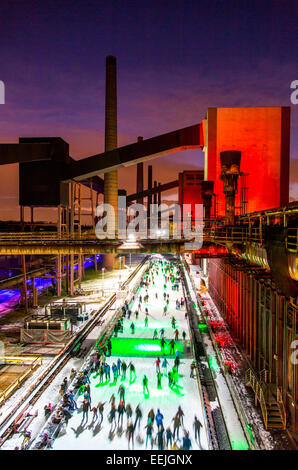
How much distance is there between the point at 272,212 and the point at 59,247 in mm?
12111

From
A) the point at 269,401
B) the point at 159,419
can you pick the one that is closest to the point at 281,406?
the point at 269,401

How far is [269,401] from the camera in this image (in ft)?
37.9

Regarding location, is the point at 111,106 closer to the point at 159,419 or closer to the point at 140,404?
the point at 140,404

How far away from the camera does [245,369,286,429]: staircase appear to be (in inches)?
421

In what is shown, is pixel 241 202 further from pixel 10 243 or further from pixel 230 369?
pixel 10 243

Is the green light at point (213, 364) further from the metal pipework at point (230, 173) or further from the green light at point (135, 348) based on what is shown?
the metal pipework at point (230, 173)

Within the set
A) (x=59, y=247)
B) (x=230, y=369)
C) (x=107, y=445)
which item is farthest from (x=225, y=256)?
(x=107, y=445)

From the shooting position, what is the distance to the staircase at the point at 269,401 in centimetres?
1070

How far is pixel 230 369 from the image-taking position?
1459 centimetres

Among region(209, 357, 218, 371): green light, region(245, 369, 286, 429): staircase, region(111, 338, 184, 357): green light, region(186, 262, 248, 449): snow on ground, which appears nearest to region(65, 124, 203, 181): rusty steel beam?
region(111, 338, 184, 357): green light

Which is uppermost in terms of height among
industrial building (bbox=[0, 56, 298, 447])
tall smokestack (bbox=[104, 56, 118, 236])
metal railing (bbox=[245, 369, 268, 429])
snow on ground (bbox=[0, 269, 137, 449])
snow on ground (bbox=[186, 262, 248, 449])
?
tall smokestack (bbox=[104, 56, 118, 236])

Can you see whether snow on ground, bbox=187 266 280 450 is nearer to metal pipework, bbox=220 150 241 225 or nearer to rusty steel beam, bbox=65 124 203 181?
metal pipework, bbox=220 150 241 225

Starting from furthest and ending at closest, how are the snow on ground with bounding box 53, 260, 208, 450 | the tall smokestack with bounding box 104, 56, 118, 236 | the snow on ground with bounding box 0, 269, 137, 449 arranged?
the tall smokestack with bounding box 104, 56, 118, 236, the snow on ground with bounding box 0, 269, 137, 449, the snow on ground with bounding box 53, 260, 208, 450

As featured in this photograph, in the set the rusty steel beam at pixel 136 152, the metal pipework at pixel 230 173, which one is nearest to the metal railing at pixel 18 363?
the metal pipework at pixel 230 173
